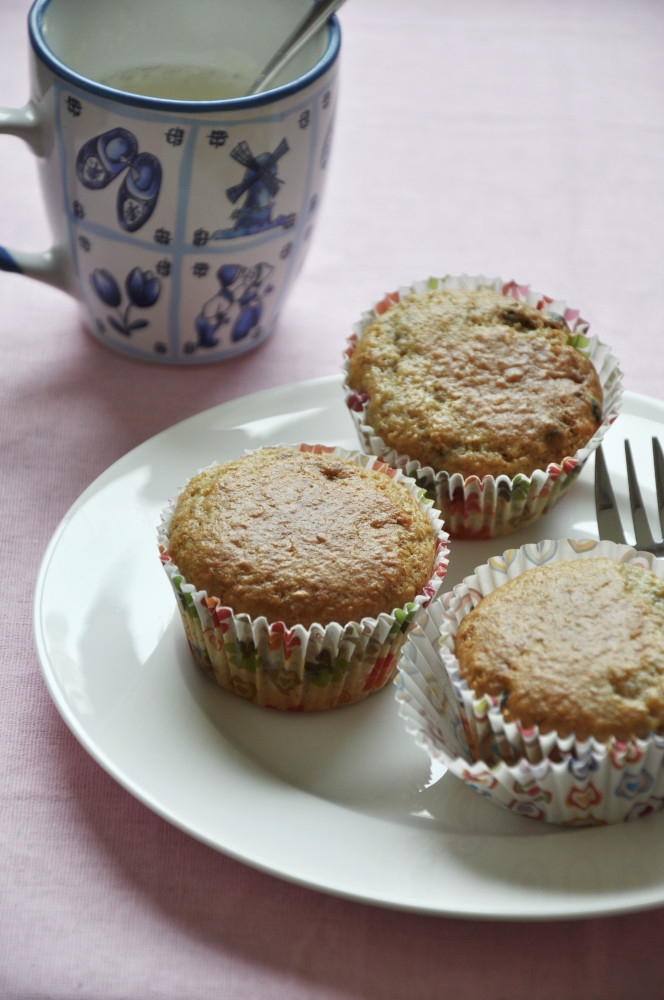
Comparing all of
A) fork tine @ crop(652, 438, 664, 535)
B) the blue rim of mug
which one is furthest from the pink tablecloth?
the blue rim of mug

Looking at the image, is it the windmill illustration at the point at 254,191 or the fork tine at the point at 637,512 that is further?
the windmill illustration at the point at 254,191

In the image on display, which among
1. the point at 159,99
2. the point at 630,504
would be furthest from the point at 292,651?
the point at 159,99

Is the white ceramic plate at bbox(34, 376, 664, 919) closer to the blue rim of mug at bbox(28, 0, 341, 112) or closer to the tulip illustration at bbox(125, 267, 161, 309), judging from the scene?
the tulip illustration at bbox(125, 267, 161, 309)

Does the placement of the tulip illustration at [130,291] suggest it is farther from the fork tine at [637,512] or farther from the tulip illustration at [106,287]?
the fork tine at [637,512]

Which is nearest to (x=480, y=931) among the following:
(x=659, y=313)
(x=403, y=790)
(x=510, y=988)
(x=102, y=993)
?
(x=510, y=988)

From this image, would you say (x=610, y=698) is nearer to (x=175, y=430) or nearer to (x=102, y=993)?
(x=102, y=993)

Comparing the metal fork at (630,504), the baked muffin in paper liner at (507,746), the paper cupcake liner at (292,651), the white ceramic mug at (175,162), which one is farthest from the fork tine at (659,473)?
the white ceramic mug at (175,162)
